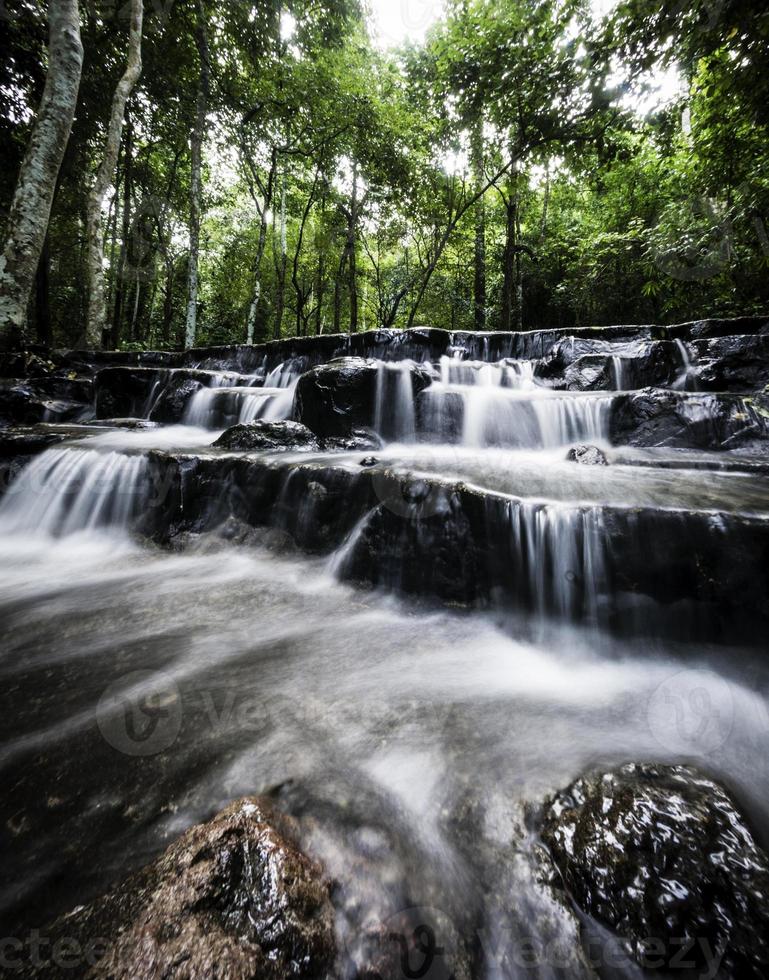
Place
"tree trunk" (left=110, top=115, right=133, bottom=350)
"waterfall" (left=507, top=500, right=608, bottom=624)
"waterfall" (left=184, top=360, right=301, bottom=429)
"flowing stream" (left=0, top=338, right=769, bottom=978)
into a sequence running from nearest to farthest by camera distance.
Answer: "flowing stream" (left=0, top=338, right=769, bottom=978), "waterfall" (left=507, top=500, right=608, bottom=624), "waterfall" (left=184, top=360, right=301, bottom=429), "tree trunk" (left=110, top=115, right=133, bottom=350)

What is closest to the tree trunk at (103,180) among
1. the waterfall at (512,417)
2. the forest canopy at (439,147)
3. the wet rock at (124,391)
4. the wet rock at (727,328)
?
the forest canopy at (439,147)

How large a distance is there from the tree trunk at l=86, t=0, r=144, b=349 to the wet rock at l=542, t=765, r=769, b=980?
1220cm

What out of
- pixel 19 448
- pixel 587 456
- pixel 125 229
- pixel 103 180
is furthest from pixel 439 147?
pixel 19 448

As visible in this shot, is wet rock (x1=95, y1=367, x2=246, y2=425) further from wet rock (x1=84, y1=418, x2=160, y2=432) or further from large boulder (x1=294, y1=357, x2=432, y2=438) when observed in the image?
large boulder (x1=294, y1=357, x2=432, y2=438)

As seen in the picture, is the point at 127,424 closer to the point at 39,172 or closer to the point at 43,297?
the point at 39,172

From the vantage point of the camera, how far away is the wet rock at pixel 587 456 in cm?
434

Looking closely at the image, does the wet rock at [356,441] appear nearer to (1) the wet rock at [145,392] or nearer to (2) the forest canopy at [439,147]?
(1) the wet rock at [145,392]

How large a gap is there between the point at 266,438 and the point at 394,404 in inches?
76.2

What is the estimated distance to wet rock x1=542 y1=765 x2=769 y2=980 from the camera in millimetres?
1013

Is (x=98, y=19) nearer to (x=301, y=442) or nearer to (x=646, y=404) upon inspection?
(x=301, y=442)

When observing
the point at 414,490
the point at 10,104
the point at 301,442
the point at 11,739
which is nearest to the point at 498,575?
the point at 414,490

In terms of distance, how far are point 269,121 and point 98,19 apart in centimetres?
464

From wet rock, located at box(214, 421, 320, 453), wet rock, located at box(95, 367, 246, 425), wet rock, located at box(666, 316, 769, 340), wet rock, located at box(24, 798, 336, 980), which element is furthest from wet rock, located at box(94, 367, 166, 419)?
wet rock, located at box(666, 316, 769, 340)

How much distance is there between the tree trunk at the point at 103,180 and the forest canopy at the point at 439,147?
0.18 ft
